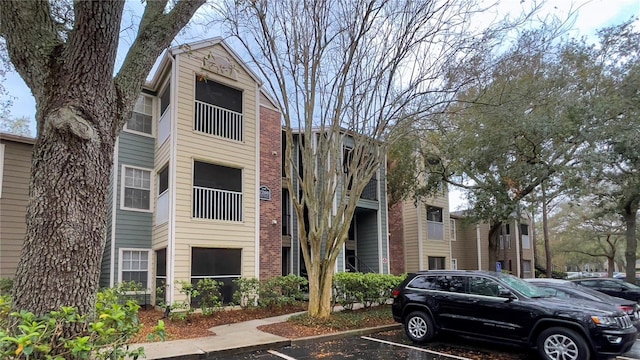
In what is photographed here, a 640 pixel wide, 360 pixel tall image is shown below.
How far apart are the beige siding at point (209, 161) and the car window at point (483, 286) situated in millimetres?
7576

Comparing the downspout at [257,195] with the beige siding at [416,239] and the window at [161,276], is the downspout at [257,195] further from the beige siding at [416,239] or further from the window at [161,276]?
the beige siding at [416,239]

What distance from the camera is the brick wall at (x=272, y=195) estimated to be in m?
15.1

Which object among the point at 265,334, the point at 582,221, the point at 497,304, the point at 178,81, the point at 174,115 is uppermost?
the point at 178,81

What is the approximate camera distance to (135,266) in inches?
542

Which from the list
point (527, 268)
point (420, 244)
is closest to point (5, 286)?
point (420, 244)

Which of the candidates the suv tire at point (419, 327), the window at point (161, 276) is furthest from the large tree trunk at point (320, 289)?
the window at point (161, 276)

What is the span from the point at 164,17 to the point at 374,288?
35.3 ft

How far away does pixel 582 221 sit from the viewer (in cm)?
3891

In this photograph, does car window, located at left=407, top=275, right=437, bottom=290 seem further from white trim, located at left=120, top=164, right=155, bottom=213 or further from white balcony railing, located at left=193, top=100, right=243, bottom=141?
white trim, located at left=120, top=164, right=155, bottom=213

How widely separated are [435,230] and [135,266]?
51.6 feet

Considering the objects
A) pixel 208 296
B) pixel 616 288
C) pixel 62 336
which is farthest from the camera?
pixel 616 288

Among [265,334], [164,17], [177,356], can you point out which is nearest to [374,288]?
[265,334]

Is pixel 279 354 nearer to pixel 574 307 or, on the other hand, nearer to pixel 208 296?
pixel 208 296

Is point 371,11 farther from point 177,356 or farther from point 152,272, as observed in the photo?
point 152,272
